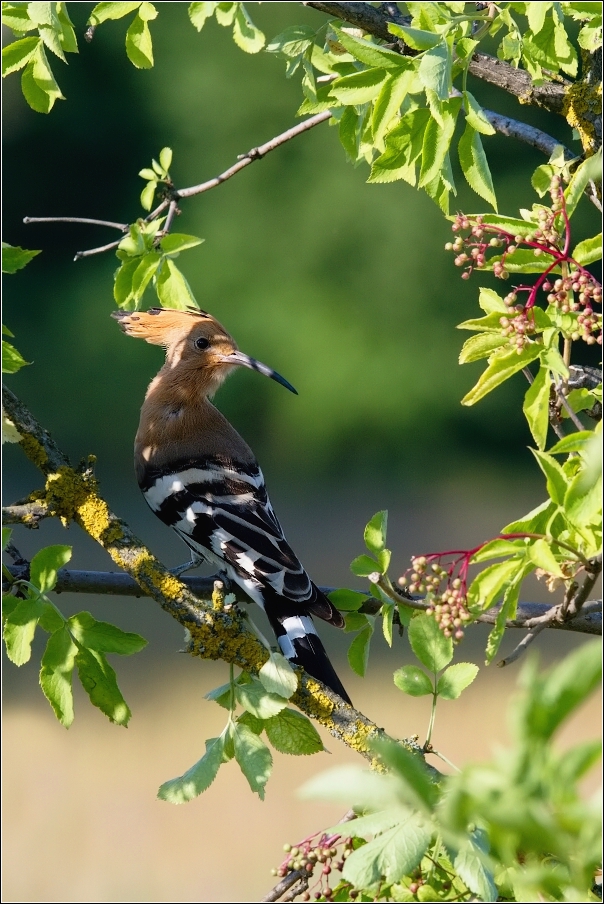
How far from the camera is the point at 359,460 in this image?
29.1 ft

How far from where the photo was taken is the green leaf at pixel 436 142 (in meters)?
1.12

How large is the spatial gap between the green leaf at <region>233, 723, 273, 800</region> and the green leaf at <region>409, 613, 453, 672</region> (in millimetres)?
217

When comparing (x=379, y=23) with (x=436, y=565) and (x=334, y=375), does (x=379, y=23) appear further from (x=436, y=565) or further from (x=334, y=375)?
(x=334, y=375)

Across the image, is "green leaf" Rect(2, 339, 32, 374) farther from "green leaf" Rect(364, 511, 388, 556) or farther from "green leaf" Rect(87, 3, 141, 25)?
"green leaf" Rect(87, 3, 141, 25)

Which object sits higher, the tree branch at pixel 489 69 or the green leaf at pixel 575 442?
the tree branch at pixel 489 69

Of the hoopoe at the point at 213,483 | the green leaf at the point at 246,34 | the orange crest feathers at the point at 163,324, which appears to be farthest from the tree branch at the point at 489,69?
the orange crest feathers at the point at 163,324

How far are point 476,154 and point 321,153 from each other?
7.08 m

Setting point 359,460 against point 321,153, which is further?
point 359,460

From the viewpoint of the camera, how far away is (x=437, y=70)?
3.37 ft

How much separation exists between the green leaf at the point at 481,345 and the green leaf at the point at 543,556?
22 cm

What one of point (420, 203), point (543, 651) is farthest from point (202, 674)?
point (420, 203)

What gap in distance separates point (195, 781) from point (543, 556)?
49cm

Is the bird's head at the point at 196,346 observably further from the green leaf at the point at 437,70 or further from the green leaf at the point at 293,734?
the green leaf at the point at 437,70

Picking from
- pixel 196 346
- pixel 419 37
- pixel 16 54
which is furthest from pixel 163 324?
pixel 419 37
